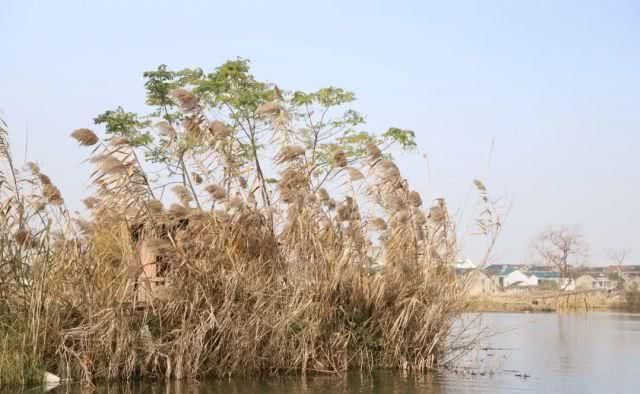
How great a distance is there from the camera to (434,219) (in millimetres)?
12508

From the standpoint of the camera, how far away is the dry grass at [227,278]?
987 cm

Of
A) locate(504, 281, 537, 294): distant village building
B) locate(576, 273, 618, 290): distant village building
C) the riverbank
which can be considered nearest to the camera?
the riverbank

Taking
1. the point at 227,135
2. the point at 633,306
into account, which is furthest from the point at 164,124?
the point at 633,306

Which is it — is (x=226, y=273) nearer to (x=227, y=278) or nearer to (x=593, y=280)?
(x=227, y=278)

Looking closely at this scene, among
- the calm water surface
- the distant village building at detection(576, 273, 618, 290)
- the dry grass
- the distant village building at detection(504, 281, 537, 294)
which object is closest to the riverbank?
the distant village building at detection(504, 281, 537, 294)

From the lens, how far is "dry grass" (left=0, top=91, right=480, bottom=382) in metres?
9.87

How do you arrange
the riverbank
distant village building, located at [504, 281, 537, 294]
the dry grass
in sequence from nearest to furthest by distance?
the dry grass < the riverbank < distant village building, located at [504, 281, 537, 294]

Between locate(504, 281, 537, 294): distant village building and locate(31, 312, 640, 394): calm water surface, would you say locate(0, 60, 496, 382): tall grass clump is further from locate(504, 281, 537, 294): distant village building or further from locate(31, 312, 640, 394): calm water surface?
locate(504, 281, 537, 294): distant village building

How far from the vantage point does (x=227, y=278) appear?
10.5 metres

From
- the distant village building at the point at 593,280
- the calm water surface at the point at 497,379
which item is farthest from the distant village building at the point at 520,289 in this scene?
the calm water surface at the point at 497,379

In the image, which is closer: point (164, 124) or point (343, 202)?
point (164, 124)

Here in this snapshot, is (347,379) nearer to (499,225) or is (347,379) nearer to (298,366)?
(298,366)

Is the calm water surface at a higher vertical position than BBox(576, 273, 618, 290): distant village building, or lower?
lower

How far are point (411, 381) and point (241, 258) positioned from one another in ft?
9.88
